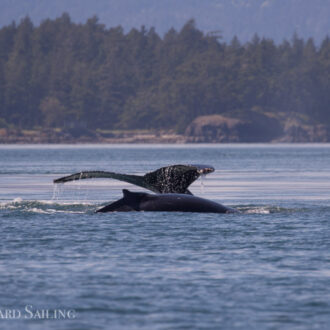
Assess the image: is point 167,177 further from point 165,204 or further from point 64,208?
point 64,208

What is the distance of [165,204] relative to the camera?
3000 cm

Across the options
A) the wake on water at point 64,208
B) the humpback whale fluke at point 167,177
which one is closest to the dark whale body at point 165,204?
the humpback whale fluke at point 167,177

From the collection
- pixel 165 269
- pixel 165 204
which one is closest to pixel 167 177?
pixel 165 204

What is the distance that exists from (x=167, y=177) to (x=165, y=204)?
87 centimetres

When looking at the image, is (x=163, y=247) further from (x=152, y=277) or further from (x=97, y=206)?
(x=97, y=206)

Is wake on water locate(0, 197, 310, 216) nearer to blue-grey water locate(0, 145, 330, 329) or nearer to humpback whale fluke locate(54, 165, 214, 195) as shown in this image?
blue-grey water locate(0, 145, 330, 329)

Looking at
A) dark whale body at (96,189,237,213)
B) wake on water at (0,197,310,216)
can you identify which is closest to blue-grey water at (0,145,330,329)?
wake on water at (0,197,310,216)

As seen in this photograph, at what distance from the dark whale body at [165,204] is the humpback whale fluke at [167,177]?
0.39 metres

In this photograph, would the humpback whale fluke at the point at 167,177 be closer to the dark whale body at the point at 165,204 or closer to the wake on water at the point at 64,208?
the dark whale body at the point at 165,204

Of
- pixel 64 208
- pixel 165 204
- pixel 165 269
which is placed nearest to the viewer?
pixel 165 269

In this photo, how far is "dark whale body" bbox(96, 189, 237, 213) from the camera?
98.6ft

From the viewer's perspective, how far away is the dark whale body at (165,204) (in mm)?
30062

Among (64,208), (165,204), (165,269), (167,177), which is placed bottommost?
(165,269)

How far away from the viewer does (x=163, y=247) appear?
23281 mm
